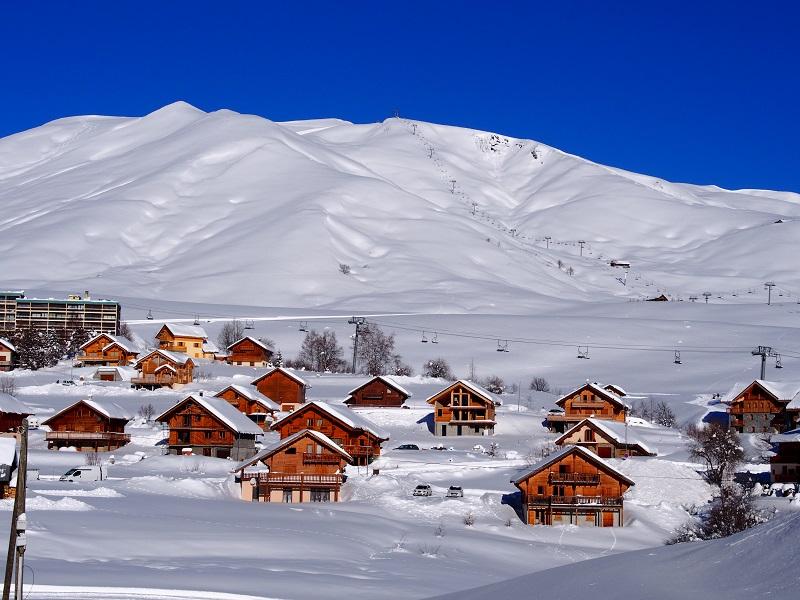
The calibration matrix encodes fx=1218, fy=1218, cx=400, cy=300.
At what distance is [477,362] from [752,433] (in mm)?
39949

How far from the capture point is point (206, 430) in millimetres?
55156

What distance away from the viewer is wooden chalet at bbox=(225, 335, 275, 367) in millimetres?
92625

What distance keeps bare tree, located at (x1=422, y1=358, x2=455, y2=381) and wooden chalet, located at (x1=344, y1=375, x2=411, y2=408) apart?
22923 millimetres

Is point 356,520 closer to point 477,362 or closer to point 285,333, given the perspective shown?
point 477,362

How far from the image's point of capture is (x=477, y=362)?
104 metres

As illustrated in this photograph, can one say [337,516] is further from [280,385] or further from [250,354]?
[250,354]

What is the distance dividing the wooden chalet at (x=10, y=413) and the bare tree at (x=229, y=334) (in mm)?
52193

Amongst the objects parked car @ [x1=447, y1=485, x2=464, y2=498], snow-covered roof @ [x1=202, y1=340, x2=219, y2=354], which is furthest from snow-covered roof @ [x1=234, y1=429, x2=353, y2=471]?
snow-covered roof @ [x1=202, y1=340, x2=219, y2=354]

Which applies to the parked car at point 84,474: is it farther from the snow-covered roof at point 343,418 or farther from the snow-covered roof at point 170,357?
the snow-covered roof at point 170,357

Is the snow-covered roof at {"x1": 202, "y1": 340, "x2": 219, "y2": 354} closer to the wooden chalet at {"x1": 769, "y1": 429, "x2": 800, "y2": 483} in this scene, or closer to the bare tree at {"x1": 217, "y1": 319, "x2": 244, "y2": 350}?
the bare tree at {"x1": 217, "y1": 319, "x2": 244, "y2": 350}

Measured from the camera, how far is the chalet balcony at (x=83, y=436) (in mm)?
54938

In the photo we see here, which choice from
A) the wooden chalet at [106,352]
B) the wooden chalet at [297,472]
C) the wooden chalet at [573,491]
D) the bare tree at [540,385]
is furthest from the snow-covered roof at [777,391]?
the wooden chalet at [106,352]

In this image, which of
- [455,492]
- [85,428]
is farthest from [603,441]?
[85,428]

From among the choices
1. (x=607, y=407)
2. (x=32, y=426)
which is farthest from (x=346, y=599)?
(x=607, y=407)
